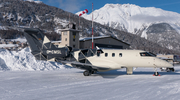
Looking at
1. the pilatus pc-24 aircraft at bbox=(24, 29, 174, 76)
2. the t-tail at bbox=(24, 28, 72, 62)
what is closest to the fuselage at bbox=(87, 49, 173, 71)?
the pilatus pc-24 aircraft at bbox=(24, 29, 174, 76)

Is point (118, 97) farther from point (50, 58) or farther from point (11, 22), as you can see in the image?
point (11, 22)

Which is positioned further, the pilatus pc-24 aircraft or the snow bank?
the snow bank

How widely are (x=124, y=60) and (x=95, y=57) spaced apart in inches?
113

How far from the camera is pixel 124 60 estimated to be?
15.6m

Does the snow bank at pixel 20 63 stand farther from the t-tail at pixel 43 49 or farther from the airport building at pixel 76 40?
the airport building at pixel 76 40

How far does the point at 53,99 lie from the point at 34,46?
33.7 feet

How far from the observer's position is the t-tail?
16.0 meters

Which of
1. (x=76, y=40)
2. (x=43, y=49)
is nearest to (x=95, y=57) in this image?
(x=43, y=49)

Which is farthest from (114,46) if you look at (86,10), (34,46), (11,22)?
(11,22)

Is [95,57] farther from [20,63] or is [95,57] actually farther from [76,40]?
[76,40]

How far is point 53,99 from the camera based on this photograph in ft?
24.3

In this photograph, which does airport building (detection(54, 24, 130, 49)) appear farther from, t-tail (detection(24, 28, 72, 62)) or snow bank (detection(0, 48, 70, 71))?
t-tail (detection(24, 28, 72, 62))

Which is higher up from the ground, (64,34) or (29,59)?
(64,34)

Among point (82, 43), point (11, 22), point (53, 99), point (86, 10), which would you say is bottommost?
point (53, 99)
